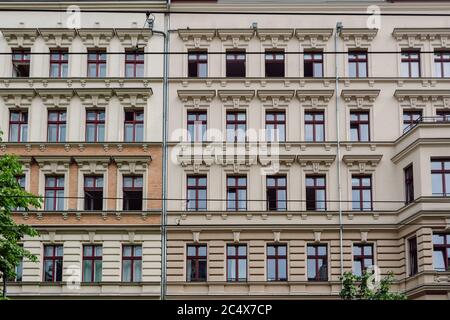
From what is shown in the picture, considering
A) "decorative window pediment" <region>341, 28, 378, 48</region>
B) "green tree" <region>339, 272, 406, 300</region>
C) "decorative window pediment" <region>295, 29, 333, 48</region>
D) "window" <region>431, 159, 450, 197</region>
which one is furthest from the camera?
"decorative window pediment" <region>295, 29, 333, 48</region>

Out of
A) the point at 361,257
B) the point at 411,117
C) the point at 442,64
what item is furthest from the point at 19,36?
the point at 442,64

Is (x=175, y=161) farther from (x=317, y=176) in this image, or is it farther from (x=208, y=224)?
(x=317, y=176)

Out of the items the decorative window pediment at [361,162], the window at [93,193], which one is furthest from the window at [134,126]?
the decorative window pediment at [361,162]

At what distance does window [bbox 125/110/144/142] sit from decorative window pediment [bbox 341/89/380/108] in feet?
31.2

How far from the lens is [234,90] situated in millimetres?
40000

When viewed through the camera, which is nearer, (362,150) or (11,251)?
(11,251)

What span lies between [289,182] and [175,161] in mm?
5326

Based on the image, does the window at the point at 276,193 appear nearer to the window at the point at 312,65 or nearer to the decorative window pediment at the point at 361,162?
the decorative window pediment at the point at 361,162

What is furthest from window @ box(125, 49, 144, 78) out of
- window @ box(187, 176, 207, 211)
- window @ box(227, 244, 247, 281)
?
window @ box(227, 244, 247, 281)

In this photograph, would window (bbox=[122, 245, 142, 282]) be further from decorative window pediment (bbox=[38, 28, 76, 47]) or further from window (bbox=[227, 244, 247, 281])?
decorative window pediment (bbox=[38, 28, 76, 47])

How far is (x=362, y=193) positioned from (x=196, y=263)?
818 cm

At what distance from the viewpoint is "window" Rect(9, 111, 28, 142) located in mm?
40000
